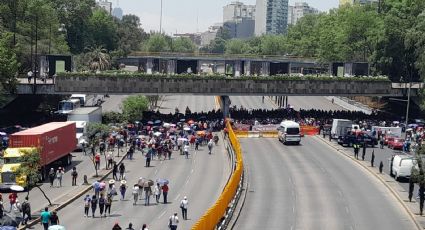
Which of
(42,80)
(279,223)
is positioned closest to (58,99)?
(42,80)

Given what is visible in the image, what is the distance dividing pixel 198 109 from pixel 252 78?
34.6m

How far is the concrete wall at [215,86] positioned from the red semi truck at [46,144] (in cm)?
2620

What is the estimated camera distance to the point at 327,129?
8706 cm

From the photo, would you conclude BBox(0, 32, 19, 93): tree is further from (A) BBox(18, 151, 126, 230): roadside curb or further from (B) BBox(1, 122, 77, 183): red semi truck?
(A) BBox(18, 151, 126, 230): roadside curb

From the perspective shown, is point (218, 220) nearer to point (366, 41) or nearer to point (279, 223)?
point (279, 223)

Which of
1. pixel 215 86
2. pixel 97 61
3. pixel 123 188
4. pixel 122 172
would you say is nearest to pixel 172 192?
pixel 123 188

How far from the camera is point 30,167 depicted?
150 feet

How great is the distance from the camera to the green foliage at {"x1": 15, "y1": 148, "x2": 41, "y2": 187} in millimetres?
44531

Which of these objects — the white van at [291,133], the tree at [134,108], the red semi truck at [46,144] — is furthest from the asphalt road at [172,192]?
the tree at [134,108]

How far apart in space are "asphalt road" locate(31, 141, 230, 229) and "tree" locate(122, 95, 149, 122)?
1461 centimetres

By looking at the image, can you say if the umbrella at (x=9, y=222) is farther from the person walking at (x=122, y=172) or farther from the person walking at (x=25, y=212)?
the person walking at (x=122, y=172)

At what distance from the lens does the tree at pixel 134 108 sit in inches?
3536

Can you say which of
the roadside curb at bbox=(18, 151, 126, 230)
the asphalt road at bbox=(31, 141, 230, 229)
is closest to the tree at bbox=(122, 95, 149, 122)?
the asphalt road at bbox=(31, 141, 230, 229)

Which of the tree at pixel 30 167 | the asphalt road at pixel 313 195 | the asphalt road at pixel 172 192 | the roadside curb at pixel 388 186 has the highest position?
the tree at pixel 30 167
